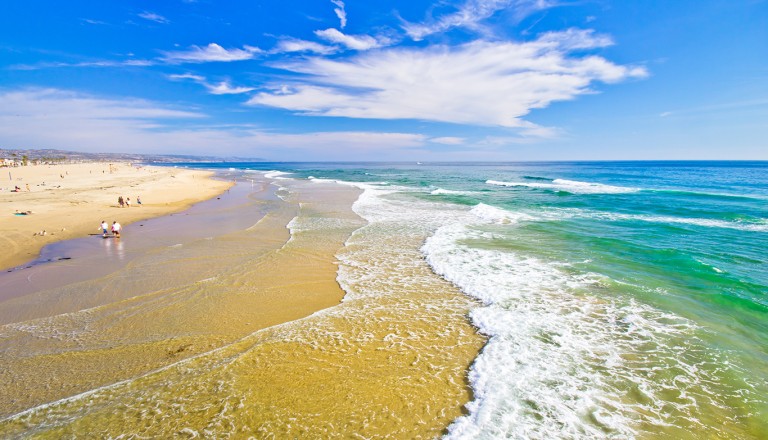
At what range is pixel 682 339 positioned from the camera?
7.46 metres

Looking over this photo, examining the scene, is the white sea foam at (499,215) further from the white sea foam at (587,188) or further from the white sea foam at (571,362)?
the white sea foam at (587,188)

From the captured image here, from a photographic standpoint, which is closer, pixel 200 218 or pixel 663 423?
pixel 663 423

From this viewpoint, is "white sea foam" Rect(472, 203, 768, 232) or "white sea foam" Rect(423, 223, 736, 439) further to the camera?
"white sea foam" Rect(472, 203, 768, 232)

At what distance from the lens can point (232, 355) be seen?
6652 mm

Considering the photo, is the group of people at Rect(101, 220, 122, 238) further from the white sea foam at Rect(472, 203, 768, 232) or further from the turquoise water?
the white sea foam at Rect(472, 203, 768, 232)

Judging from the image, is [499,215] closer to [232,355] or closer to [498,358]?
[498,358]

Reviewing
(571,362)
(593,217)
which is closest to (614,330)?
(571,362)

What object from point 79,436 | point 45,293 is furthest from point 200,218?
point 79,436

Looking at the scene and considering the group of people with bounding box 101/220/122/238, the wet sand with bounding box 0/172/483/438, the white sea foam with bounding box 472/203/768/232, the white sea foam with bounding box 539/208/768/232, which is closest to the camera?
the wet sand with bounding box 0/172/483/438

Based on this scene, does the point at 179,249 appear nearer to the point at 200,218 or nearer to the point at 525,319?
the point at 200,218

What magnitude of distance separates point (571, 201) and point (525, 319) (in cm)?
2686

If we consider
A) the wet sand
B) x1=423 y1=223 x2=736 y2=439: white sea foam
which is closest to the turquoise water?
x1=423 y1=223 x2=736 y2=439: white sea foam

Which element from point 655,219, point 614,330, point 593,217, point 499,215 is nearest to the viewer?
point 614,330

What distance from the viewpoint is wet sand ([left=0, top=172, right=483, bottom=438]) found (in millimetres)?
5066
